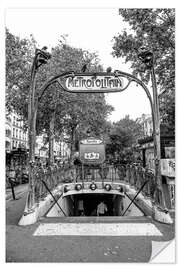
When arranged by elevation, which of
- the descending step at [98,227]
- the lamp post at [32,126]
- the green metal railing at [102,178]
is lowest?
the descending step at [98,227]

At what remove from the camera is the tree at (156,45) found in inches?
315

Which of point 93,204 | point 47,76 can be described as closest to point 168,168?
point 93,204

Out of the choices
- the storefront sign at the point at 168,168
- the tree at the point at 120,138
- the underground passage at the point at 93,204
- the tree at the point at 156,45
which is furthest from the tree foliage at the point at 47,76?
the tree at the point at 120,138

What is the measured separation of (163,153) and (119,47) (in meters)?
6.59

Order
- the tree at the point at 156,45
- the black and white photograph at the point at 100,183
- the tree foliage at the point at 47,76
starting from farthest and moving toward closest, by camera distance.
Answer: the tree foliage at the point at 47,76 < the tree at the point at 156,45 < the black and white photograph at the point at 100,183

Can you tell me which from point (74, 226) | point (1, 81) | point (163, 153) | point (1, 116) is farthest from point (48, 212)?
point (163, 153)

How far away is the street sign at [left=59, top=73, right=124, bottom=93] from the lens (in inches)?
217

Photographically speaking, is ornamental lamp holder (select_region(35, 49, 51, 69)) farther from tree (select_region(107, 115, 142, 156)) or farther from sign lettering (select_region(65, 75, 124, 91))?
tree (select_region(107, 115, 142, 156))

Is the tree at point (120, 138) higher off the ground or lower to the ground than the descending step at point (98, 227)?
higher

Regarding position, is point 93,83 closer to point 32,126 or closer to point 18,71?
point 32,126

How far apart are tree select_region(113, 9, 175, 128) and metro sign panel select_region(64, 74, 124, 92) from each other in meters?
2.87

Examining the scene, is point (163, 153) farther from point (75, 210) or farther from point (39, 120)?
point (39, 120)

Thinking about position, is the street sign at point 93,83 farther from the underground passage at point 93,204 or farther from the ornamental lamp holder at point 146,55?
the underground passage at point 93,204

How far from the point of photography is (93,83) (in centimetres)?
550
